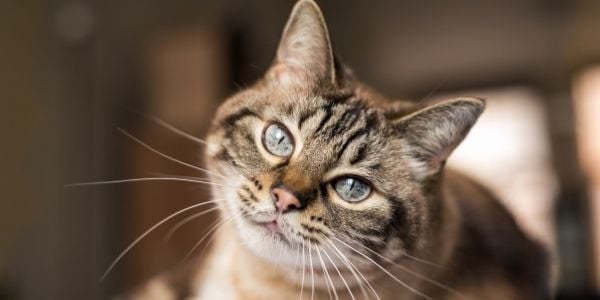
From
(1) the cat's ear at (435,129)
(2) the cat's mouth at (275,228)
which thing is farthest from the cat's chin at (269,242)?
(1) the cat's ear at (435,129)

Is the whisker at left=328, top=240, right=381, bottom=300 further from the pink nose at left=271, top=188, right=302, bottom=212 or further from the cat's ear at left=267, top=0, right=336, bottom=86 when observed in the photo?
the cat's ear at left=267, top=0, right=336, bottom=86

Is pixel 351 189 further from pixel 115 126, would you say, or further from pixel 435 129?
pixel 115 126

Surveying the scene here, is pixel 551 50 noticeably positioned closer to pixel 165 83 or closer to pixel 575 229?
pixel 575 229

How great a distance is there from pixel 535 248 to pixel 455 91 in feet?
8.52

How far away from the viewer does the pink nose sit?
31.9 inches

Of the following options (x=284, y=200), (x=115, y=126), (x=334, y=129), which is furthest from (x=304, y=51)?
(x=115, y=126)

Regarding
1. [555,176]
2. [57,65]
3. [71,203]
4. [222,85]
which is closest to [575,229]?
[555,176]

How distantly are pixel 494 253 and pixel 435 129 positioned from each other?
0.77 feet

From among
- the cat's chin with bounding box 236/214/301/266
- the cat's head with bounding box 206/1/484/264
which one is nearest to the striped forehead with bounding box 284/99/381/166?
the cat's head with bounding box 206/1/484/264

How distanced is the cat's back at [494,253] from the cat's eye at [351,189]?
187 mm

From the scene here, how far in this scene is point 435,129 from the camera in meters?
0.87

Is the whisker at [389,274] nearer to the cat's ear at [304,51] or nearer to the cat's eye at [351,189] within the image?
the cat's eye at [351,189]

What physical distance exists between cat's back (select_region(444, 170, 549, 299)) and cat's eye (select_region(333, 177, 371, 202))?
0.61ft

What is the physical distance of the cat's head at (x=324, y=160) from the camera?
83cm
